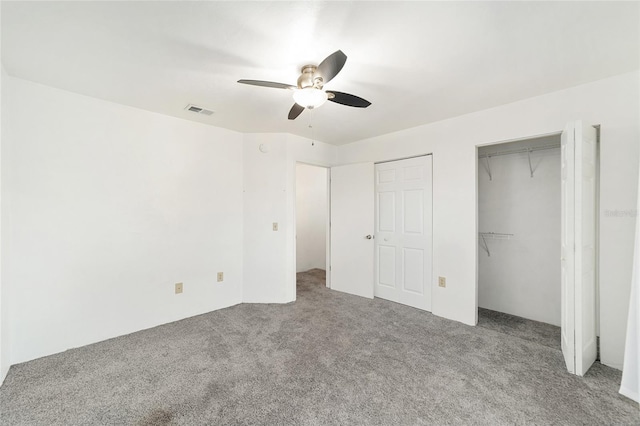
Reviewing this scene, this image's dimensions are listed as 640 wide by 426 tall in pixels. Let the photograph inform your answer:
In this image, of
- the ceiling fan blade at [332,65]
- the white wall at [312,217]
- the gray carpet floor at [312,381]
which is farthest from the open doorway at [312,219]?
the ceiling fan blade at [332,65]

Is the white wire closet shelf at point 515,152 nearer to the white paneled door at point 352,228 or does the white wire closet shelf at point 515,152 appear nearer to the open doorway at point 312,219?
the white paneled door at point 352,228

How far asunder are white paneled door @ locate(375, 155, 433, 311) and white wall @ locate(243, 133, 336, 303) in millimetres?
1346

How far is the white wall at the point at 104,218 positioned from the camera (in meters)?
2.15

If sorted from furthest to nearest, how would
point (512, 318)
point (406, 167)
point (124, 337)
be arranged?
1. point (406, 167)
2. point (512, 318)
3. point (124, 337)

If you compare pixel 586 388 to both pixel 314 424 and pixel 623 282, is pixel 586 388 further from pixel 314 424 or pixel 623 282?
pixel 314 424

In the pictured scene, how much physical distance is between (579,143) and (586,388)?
175 cm

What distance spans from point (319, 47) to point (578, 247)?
2371mm

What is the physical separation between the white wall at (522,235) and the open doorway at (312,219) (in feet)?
9.51

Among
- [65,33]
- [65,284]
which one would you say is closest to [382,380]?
[65,284]

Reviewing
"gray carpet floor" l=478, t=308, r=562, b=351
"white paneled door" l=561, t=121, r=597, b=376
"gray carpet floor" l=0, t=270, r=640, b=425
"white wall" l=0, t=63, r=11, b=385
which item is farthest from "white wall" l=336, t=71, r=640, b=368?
"white wall" l=0, t=63, r=11, b=385

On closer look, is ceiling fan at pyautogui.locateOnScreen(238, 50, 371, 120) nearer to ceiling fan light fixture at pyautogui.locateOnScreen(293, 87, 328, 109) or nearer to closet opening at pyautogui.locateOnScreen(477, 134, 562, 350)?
ceiling fan light fixture at pyautogui.locateOnScreen(293, 87, 328, 109)

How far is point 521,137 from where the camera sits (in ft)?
8.27

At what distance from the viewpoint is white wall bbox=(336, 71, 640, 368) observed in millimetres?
2035

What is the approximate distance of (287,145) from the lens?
354cm
